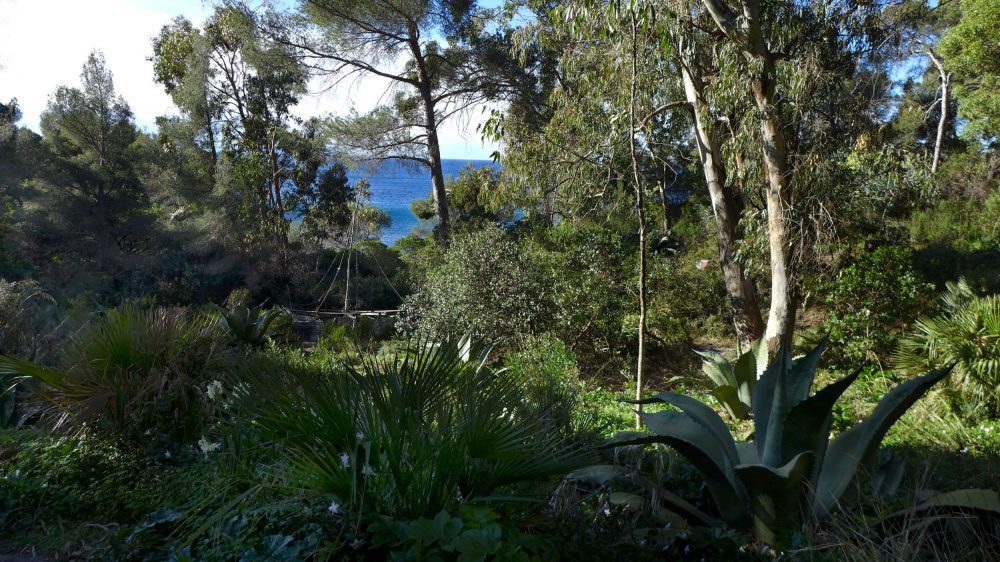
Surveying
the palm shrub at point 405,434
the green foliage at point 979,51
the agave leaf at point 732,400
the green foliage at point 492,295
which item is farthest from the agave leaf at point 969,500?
the green foliage at point 979,51

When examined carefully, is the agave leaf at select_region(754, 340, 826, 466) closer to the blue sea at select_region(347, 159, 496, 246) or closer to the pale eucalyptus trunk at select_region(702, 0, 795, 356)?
the pale eucalyptus trunk at select_region(702, 0, 795, 356)

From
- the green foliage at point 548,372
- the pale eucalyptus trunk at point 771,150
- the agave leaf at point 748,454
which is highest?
the pale eucalyptus trunk at point 771,150

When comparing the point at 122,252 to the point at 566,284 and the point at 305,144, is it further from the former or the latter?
the point at 566,284

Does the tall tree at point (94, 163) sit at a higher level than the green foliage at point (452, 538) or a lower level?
higher

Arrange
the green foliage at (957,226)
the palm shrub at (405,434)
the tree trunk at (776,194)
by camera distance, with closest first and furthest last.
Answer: the palm shrub at (405,434) < the tree trunk at (776,194) < the green foliage at (957,226)

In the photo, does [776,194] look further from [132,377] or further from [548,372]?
[132,377]

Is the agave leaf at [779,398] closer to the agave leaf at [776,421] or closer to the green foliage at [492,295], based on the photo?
the agave leaf at [776,421]

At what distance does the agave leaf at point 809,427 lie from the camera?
326cm

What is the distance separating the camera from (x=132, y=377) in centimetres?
485

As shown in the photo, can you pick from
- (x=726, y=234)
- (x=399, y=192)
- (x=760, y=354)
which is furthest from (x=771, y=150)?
(x=399, y=192)

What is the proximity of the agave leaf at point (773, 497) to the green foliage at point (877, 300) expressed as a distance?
7.36m

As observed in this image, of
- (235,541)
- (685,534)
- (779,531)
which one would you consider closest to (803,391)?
(779,531)

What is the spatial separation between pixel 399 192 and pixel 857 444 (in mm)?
101432

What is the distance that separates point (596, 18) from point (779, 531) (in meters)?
6.65
